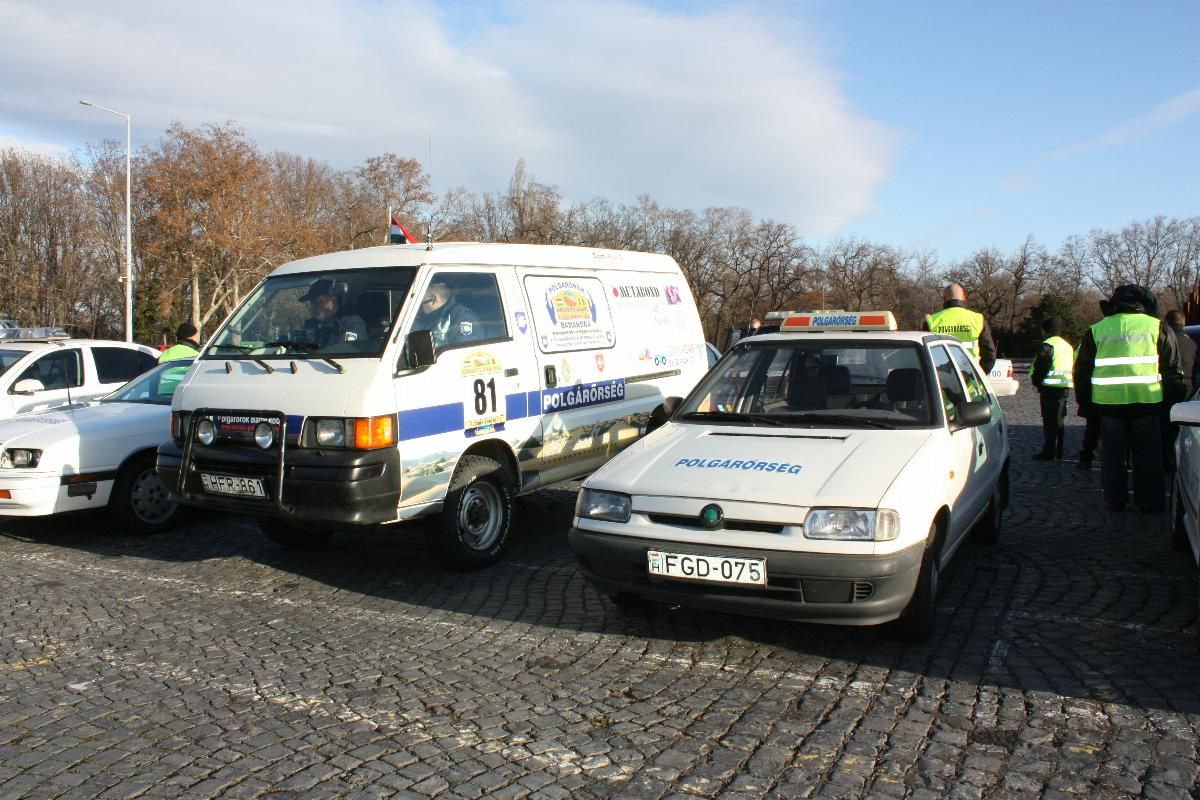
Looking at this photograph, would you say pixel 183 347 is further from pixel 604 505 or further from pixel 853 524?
pixel 853 524

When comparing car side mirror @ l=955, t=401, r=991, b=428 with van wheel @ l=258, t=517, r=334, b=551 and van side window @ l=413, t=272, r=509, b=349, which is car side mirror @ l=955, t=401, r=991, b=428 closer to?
van side window @ l=413, t=272, r=509, b=349

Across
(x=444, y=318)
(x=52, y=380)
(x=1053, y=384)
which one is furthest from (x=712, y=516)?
(x=52, y=380)

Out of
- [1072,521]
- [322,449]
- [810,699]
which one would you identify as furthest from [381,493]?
[1072,521]

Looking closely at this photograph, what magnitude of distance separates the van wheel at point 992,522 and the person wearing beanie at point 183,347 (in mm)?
7323

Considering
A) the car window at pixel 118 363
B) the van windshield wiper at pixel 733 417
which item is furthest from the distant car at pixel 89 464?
the van windshield wiper at pixel 733 417

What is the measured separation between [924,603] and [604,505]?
168 centimetres

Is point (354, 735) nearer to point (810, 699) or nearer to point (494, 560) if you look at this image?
point (810, 699)

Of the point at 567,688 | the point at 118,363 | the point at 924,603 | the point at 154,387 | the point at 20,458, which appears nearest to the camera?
the point at 567,688

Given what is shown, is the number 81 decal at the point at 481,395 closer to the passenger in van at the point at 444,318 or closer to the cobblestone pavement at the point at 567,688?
the passenger in van at the point at 444,318

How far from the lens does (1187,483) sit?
5789 millimetres

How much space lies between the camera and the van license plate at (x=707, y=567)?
433cm

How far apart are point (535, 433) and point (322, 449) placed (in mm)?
1748

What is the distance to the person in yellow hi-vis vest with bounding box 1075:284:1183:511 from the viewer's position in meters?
7.73

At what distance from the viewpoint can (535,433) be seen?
7.05m
